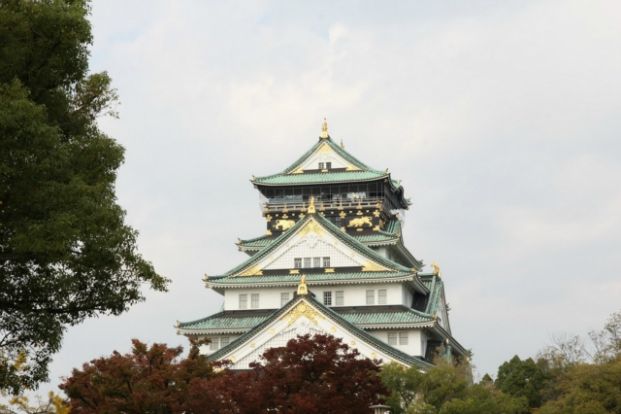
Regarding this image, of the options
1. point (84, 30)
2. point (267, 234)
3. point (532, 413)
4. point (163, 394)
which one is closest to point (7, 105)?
point (84, 30)

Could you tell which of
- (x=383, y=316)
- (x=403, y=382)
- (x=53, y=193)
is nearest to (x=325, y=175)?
(x=383, y=316)

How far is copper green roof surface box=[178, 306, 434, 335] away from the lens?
59.8m

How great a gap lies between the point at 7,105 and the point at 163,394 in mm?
22283

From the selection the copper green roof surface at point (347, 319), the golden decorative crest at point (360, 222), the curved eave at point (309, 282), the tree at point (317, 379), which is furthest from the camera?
the golden decorative crest at point (360, 222)

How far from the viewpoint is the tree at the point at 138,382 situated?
39844mm

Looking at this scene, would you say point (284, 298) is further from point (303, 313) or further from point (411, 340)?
point (411, 340)

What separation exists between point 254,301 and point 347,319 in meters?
6.51

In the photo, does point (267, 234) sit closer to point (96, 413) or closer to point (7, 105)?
point (96, 413)

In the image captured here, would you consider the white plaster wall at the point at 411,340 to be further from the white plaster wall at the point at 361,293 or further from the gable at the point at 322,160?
the gable at the point at 322,160

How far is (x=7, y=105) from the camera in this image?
19.5m

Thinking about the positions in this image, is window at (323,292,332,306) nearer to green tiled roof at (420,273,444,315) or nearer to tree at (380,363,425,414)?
green tiled roof at (420,273,444,315)

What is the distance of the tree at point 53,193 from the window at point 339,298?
1573 inches

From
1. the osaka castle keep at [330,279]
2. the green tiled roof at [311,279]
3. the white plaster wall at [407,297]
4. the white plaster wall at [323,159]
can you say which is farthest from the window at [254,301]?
the white plaster wall at [323,159]

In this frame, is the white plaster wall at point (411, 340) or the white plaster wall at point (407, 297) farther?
the white plaster wall at point (407, 297)
